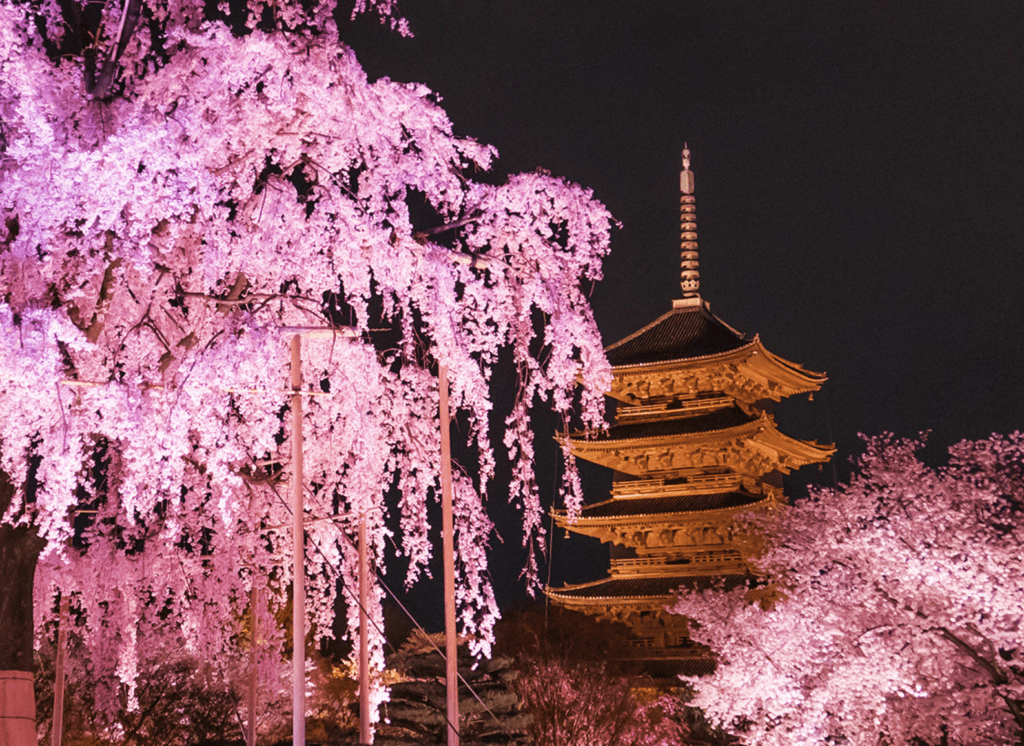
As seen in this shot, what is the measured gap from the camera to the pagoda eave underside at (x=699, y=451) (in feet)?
98.3

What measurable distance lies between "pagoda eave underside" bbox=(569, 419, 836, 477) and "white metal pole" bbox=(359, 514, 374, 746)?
17.6 m

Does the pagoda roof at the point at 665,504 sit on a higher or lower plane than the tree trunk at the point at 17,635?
higher

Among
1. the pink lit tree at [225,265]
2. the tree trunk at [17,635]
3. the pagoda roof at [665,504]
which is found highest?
the pagoda roof at [665,504]

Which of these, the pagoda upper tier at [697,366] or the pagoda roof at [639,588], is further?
the pagoda upper tier at [697,366]

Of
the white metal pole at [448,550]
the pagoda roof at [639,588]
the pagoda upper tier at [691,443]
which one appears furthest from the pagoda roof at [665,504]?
the white metal pole at [448,550]

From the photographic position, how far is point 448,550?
922cm

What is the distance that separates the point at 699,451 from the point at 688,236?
29.5 feet

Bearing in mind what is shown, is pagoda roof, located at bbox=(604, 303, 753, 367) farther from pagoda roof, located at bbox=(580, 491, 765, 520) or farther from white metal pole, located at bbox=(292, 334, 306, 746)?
white metal pole, located at bbox=(292, 334, 306, 746)

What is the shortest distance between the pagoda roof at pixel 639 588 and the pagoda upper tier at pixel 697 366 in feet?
18.2

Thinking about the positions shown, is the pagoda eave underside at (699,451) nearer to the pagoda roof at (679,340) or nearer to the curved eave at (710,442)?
the curved eave at (710,442)

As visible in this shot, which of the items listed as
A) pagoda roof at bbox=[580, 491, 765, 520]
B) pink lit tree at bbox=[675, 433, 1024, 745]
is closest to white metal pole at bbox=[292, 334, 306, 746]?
pink lit tree at bbox=[675, 433, 1024, 745]

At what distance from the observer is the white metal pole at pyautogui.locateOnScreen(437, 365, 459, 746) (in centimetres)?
880

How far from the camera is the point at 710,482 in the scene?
97.8 feet

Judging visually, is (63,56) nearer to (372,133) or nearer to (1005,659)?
(372,133)
